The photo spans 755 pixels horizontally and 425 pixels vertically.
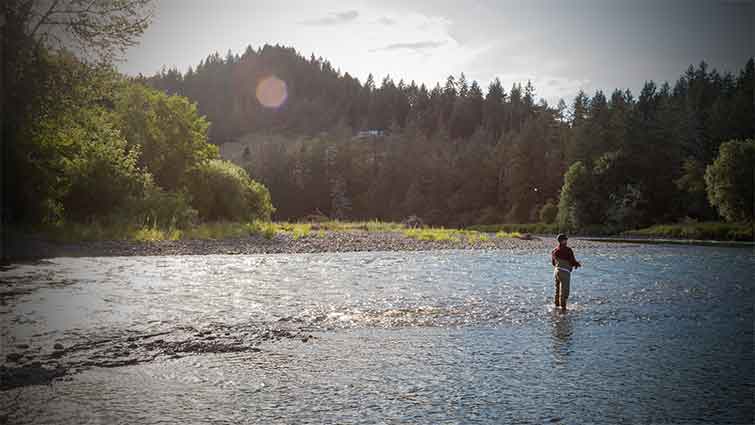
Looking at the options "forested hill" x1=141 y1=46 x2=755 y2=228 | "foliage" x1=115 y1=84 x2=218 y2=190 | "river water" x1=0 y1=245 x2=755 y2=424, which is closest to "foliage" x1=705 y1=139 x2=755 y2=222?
"forested hill" x1=141 y1=46 x2=755 y2=228

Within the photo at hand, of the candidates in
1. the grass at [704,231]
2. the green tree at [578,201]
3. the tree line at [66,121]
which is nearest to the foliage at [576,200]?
the green tree at [578,201]

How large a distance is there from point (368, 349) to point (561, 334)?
4.15 metres

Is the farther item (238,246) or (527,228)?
(527,228)

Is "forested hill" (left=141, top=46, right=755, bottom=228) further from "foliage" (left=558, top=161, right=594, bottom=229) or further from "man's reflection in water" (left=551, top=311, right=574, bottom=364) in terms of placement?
"man's reflection in water" (left=551, top=311, right=574, bottom=364)

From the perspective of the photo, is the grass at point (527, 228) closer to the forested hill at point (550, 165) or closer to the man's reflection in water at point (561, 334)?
the forested hill at point (550, 165)

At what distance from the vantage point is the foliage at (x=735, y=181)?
72125mm

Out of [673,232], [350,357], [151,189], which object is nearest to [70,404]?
[350,357]

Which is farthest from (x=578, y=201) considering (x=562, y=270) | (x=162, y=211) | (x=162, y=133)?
(x=562, y=270)

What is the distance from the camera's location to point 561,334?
435 inches

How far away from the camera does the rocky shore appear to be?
23672mm

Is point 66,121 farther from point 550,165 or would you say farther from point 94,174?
point 550,165

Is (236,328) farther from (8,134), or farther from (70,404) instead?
(8,134)

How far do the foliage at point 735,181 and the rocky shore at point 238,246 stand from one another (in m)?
49.2

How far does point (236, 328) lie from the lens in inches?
433
